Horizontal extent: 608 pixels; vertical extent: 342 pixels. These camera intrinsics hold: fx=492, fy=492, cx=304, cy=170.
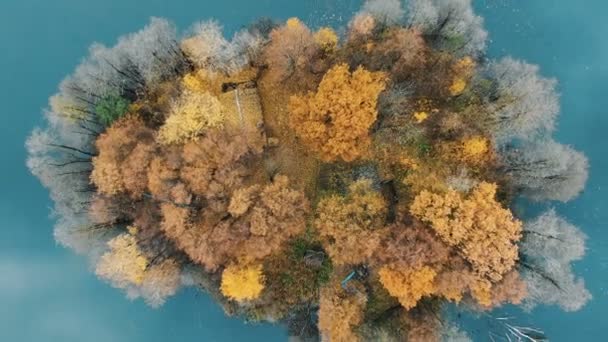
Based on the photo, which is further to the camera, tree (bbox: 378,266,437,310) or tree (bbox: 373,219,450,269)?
tree (bbox: 378,266,437,310)

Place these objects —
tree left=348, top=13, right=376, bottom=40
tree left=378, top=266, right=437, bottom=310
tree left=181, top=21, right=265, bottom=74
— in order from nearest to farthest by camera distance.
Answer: tree left=378, top=266, right=437, bottom=310
tree left=348, top=13, right=376, bottom=40
tree left=181, top=21, right=265, bottom=74

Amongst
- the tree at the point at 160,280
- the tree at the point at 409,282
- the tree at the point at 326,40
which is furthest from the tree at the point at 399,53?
the tree at the point at 160,280

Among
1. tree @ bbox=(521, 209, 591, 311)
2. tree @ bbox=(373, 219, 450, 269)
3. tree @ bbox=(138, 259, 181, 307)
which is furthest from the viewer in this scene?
tree @ bbox=(138, 259, 181, 307)

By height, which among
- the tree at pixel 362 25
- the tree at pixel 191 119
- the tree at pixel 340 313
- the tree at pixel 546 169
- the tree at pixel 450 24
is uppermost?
the tree at pixel 362 25

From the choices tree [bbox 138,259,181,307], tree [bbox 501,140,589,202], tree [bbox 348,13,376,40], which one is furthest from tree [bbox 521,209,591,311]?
tree [bbox 138,259,181,307]

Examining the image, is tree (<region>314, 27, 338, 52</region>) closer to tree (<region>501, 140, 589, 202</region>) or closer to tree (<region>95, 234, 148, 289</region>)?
tree (<region>501, 140, 589, 202</region>)

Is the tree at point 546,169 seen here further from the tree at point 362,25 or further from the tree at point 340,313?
the tree at point 340,313

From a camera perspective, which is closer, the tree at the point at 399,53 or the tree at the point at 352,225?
the tree at the point at 352,225
